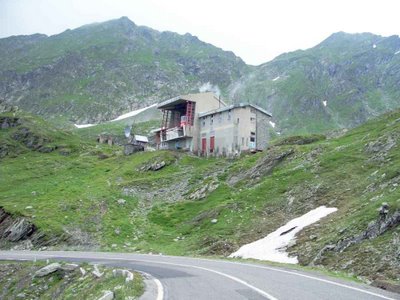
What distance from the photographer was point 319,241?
103 ft

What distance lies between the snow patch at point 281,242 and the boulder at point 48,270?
567 inches

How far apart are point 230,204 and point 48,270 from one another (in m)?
24.3

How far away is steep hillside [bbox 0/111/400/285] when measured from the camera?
29172 mm

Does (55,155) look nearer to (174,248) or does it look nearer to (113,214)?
(113,214)

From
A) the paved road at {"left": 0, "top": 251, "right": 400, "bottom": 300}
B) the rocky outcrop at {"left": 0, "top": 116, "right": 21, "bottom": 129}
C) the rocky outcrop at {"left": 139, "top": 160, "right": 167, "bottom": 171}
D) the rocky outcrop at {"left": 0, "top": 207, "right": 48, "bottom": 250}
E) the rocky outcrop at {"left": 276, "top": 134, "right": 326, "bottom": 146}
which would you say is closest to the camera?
the paved road at {"left": 0, "top": 251, "right": 400, "bottom": 300}

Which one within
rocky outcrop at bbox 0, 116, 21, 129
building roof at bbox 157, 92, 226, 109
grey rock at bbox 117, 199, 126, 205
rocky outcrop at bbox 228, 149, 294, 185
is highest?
rocky outcrop at bbox 0, 116, 21, 129

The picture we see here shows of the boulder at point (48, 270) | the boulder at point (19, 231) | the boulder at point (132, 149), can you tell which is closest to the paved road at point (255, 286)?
the boulder at point (48, 270)

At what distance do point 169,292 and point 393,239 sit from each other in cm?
1602

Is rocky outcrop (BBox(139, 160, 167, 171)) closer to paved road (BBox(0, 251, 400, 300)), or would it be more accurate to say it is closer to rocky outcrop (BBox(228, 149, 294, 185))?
rocky outcrop (BBox(228, 149, 294, 185))

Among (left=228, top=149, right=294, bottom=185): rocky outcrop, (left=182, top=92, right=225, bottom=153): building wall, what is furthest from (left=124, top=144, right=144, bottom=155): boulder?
(left=228, top=149, right=294, bottom=185): rocky outcrop

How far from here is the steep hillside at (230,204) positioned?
29.2m

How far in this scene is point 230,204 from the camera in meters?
50.5

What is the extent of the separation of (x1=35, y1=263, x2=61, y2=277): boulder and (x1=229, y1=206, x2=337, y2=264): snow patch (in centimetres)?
1440

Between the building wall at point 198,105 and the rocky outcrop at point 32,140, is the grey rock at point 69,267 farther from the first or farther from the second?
the rocky outcrop at point 32,140
